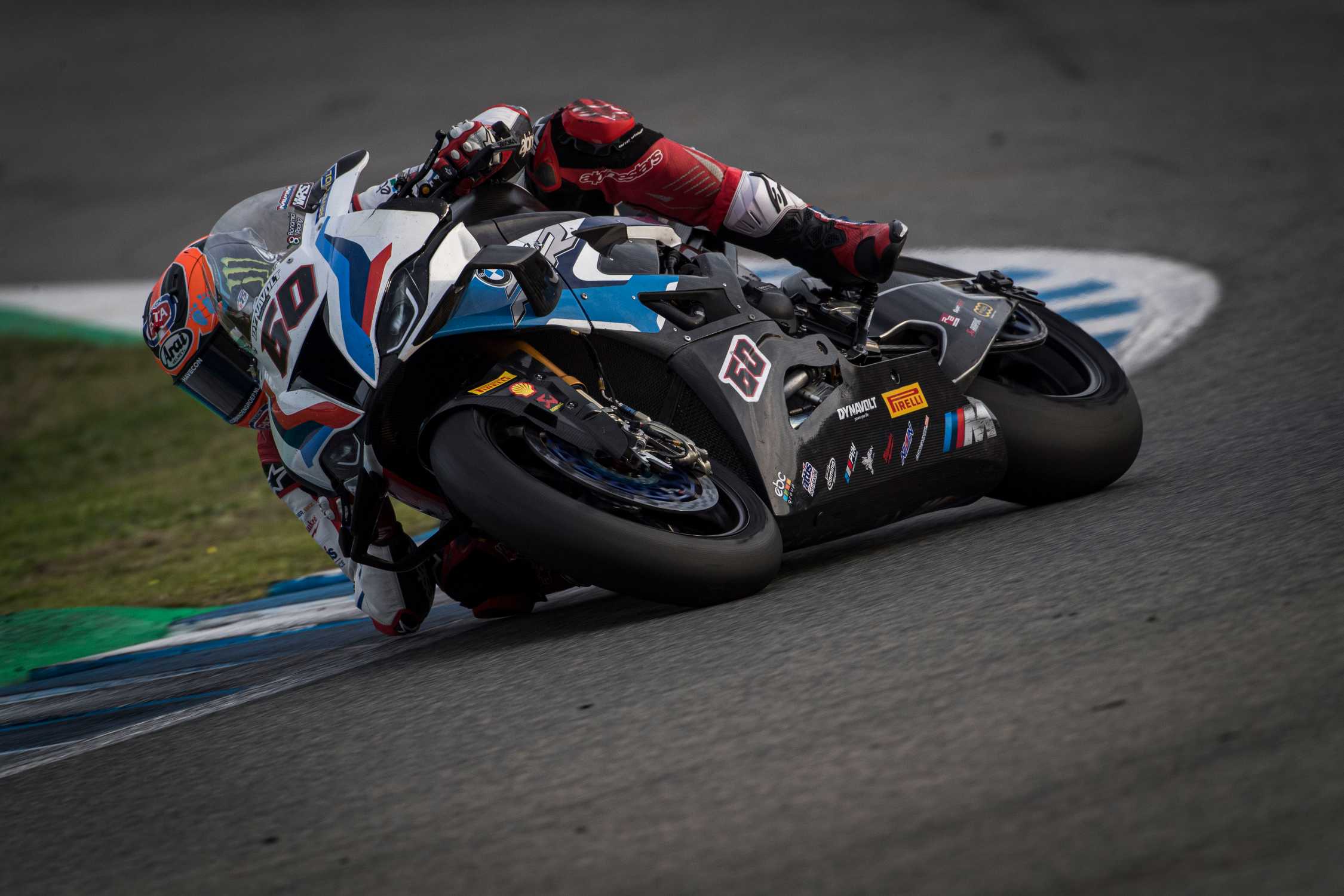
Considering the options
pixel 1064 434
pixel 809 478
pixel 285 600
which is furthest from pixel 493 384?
pixel 285 600

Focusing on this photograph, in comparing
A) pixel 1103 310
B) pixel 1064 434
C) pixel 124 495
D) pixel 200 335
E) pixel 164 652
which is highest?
pixel 200 335

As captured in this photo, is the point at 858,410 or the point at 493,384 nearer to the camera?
the point at 493,384

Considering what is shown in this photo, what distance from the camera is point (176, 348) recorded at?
13.4 feet

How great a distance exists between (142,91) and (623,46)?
534 centimetres

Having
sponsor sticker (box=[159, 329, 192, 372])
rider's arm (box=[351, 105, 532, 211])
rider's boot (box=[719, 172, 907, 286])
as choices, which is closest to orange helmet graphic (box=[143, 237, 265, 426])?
sponsor sticker (box=[159, 329, 192, 372])

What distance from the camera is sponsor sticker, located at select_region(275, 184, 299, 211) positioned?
4164mm

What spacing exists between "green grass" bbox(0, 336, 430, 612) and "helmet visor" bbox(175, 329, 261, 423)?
163 centimetres

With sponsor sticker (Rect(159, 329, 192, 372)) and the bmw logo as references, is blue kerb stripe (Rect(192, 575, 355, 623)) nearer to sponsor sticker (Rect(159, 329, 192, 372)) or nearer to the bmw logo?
sponsor sticker (Rect(159, 329, 192, 372))

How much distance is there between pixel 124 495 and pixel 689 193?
4.85 m

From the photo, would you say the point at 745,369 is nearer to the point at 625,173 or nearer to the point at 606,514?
the point at 606,514

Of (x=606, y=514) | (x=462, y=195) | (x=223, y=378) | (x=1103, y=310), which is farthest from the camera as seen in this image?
(x=1103, y=310)

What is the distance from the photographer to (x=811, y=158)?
11547 mm

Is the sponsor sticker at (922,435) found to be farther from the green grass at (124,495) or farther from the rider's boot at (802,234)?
the green grass at (124,495)

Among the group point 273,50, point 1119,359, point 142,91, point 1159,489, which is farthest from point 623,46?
point 1159,489
